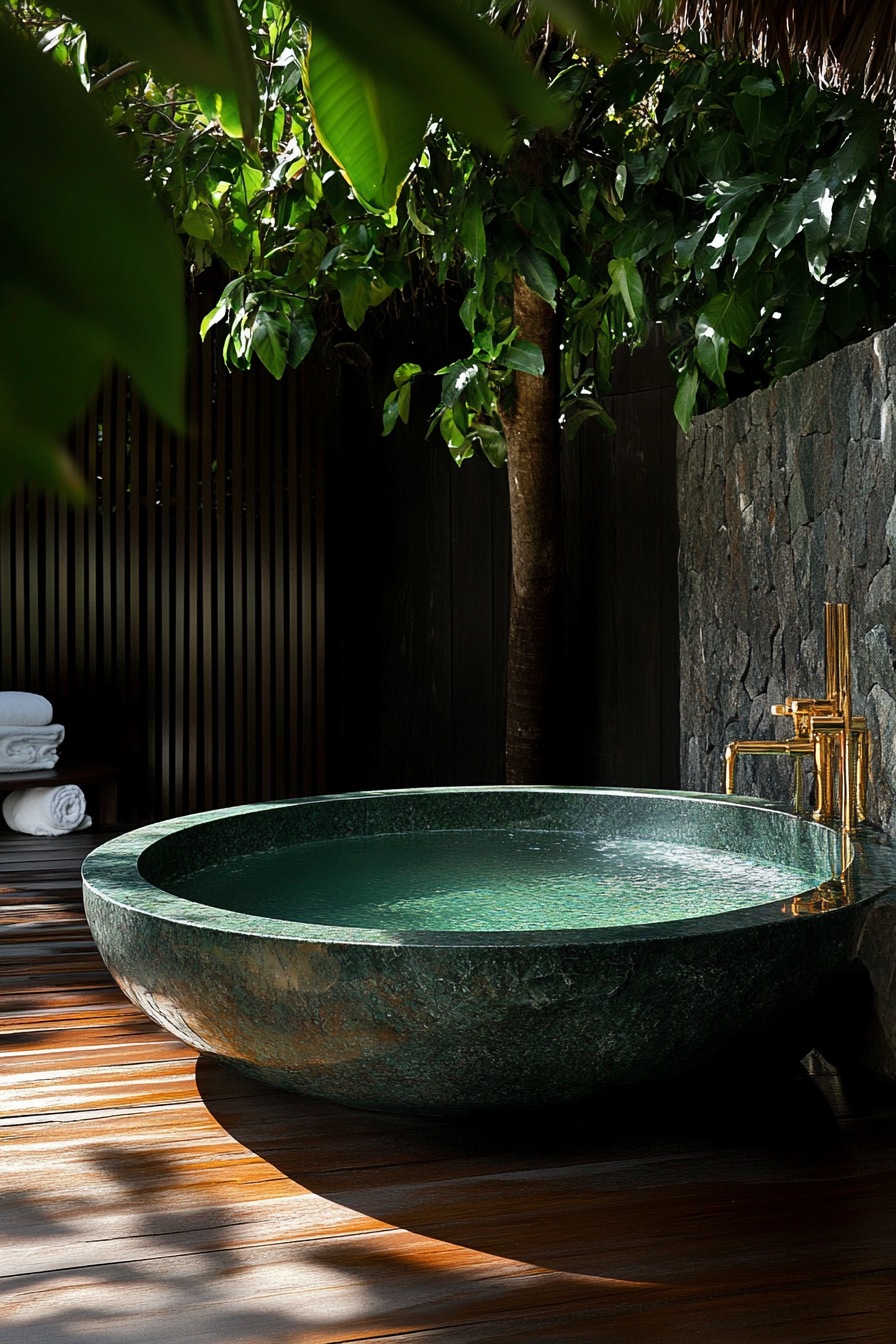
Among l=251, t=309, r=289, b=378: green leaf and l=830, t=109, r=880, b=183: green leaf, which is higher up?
l=830, t=109, r=880, b=183: green leaf

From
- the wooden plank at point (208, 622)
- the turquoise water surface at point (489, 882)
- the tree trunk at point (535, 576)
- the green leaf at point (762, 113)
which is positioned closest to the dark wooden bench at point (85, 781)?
the wooden plank at point (208, 622)

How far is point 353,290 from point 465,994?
7.56 feet

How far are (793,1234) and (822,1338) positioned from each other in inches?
9.3

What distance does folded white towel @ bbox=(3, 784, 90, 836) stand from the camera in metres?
4.61

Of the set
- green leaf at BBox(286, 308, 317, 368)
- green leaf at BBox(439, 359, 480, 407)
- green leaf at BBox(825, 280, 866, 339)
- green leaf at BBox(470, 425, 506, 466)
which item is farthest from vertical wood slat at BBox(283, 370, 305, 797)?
green leaf at BBox(825, 280, 866, 339)

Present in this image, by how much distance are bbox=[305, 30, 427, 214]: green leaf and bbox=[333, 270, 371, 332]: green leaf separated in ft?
8.89

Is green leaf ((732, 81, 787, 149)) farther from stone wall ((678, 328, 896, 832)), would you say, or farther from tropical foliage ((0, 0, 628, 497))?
tropical foliage ((0, 0, 628, 497))

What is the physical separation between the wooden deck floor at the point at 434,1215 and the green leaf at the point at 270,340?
187cm

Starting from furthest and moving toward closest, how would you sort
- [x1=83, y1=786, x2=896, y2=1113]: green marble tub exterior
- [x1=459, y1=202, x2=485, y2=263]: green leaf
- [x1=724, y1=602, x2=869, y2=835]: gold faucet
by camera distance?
[x1=459, y1=202, x2=485, y2=263]: green leaf
[x1=724, y1=602, x2=869, y2=835]: gold faucet
[x1=83, y1=786, x2=896, y2=1113]: green marble tub exterior

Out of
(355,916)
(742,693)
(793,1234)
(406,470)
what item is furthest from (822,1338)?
(406,470)

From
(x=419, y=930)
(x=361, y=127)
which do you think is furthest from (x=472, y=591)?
(x=361, y=127)

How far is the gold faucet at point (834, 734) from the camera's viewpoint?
2299mm

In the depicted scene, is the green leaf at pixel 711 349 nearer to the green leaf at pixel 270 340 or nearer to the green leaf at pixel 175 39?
the green leaf at pixel 270 340

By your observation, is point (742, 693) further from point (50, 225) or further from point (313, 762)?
point (50, 225)
